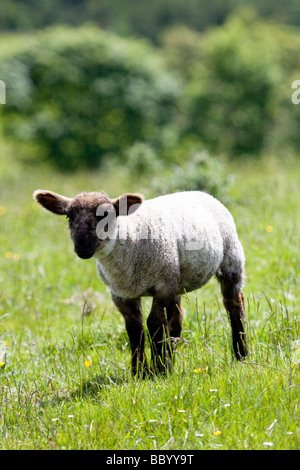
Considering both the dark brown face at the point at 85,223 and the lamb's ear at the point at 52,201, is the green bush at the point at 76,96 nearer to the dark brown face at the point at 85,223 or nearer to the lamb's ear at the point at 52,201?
the lamb's ear at the point at 52,201

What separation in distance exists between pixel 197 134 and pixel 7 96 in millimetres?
7470

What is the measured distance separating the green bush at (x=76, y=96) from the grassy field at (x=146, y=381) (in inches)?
503

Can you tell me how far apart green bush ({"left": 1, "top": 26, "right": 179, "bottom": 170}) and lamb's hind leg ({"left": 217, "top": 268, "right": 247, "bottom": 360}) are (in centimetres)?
1670

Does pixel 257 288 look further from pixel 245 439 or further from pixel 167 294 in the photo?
pixel 245 439

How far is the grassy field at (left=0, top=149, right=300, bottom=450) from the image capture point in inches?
133

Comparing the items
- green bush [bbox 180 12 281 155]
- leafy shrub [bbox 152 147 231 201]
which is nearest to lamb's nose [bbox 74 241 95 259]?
leafy shrub [bbox 152 147 231 201]

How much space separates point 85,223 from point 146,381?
3.75 ft

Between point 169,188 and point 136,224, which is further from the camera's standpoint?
point 169,188

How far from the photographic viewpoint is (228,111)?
23.6 meters

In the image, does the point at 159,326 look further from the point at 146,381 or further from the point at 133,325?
the point at 146,381

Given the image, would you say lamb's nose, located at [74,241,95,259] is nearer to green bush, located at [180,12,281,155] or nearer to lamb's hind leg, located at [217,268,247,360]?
lamb's hind leg, located at [217,268,247,360]

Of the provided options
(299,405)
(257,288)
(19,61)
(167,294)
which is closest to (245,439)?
(299,405)
